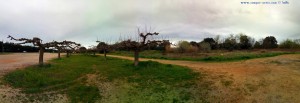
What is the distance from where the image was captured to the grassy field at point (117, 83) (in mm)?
16328

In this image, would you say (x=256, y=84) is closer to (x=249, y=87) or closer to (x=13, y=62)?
(x=249, y=87)

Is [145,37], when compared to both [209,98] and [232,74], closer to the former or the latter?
[232,74]

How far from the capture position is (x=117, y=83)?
19.0 meters

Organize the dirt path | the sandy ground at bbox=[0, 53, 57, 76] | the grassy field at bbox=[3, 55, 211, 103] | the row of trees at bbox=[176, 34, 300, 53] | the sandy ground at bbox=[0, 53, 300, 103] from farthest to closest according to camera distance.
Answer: the row of trees at bbox=[176, 34, 300, 53], the sandy ground at bbox=[0, 53, 57, 76], the grassy field at bbox=[3, 55, 211, 103], the dirt path, the sandy ground at bbox=[0, 53, 300, 103]

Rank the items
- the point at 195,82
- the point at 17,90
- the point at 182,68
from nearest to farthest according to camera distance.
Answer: the point at 17,90 < the point at 195,82 < the point at 182,68

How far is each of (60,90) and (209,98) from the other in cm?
783

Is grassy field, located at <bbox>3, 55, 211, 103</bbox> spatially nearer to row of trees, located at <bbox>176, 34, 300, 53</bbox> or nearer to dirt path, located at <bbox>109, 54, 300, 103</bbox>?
dirt path, located at <bbox>109, 54, 300, 103</bbox>

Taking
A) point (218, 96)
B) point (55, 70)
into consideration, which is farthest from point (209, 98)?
point (55, 70)

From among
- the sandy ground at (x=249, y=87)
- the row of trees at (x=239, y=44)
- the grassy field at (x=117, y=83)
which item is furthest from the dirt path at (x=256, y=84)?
the row of trees at (x=239, y=44)

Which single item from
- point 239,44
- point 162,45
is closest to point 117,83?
point 162,45

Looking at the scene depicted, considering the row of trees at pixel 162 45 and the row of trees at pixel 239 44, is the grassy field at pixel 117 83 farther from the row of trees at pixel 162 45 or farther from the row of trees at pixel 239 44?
the row of trees at pixel 239 44

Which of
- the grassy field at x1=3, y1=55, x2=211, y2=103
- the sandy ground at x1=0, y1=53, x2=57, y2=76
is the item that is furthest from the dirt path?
the sandy ground at x1=0, y1=53, x2=57, y2=76

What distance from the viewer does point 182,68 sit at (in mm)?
22000

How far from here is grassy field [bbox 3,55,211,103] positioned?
16328mm
